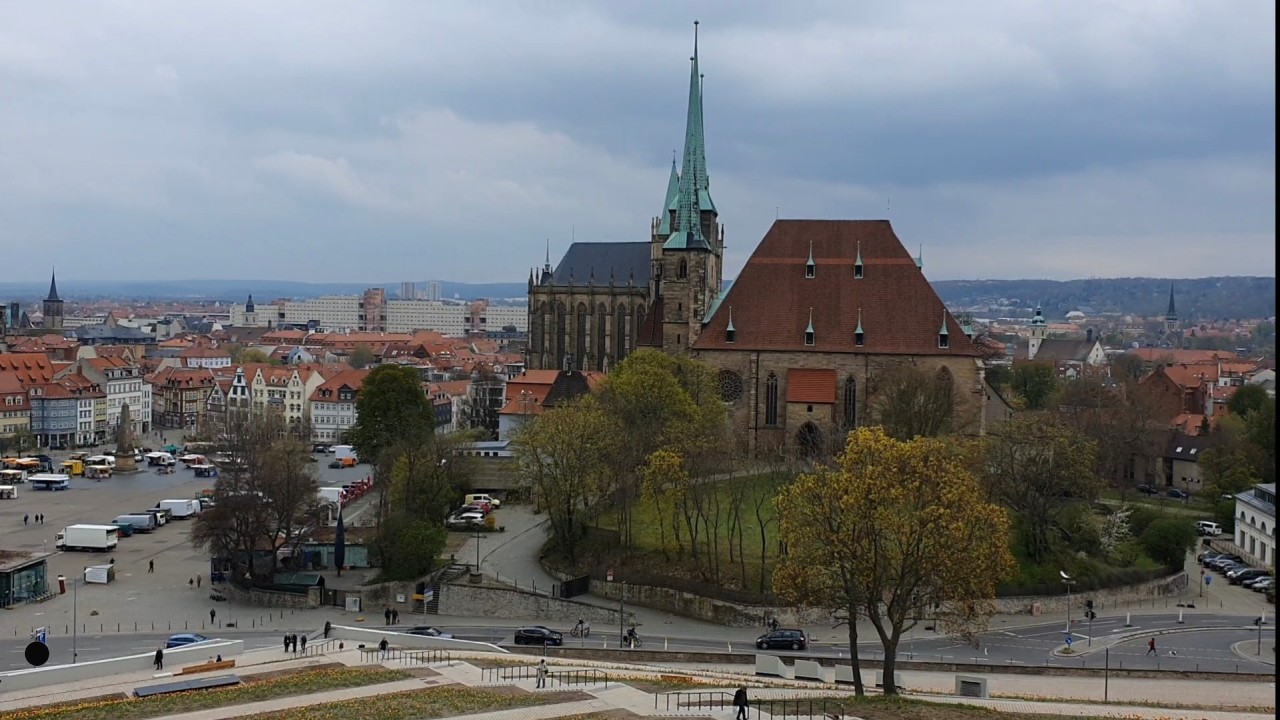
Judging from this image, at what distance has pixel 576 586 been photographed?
5597 cm

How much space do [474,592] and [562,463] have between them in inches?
322

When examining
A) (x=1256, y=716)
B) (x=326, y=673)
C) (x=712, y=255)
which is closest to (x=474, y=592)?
(x=326, y=673)

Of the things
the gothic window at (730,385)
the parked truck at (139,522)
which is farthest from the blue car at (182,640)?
the gothic window at (730,385)

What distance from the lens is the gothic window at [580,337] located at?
113188 millimetres

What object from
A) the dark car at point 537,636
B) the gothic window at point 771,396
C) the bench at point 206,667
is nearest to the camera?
the bench at point 206,667

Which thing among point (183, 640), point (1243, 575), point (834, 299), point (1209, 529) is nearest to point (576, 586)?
point (183, 640)

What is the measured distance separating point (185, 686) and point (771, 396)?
46.6 metres

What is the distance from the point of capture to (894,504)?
36781mm

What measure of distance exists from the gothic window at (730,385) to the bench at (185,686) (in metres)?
43.9

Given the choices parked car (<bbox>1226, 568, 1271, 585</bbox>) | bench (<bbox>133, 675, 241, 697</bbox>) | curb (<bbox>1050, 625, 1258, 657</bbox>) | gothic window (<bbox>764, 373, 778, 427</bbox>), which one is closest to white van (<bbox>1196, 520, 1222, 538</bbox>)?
parked car (<bbox>1226, 568, 1271, 585</bbox>)

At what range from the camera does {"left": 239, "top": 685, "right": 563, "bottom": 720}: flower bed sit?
108 ft

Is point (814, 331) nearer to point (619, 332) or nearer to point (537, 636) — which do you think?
point (537, 636)

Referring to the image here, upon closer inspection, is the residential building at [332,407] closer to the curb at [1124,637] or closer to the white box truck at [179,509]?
the white box truck at [179,509]

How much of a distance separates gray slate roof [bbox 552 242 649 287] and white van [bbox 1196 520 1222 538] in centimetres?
5332
